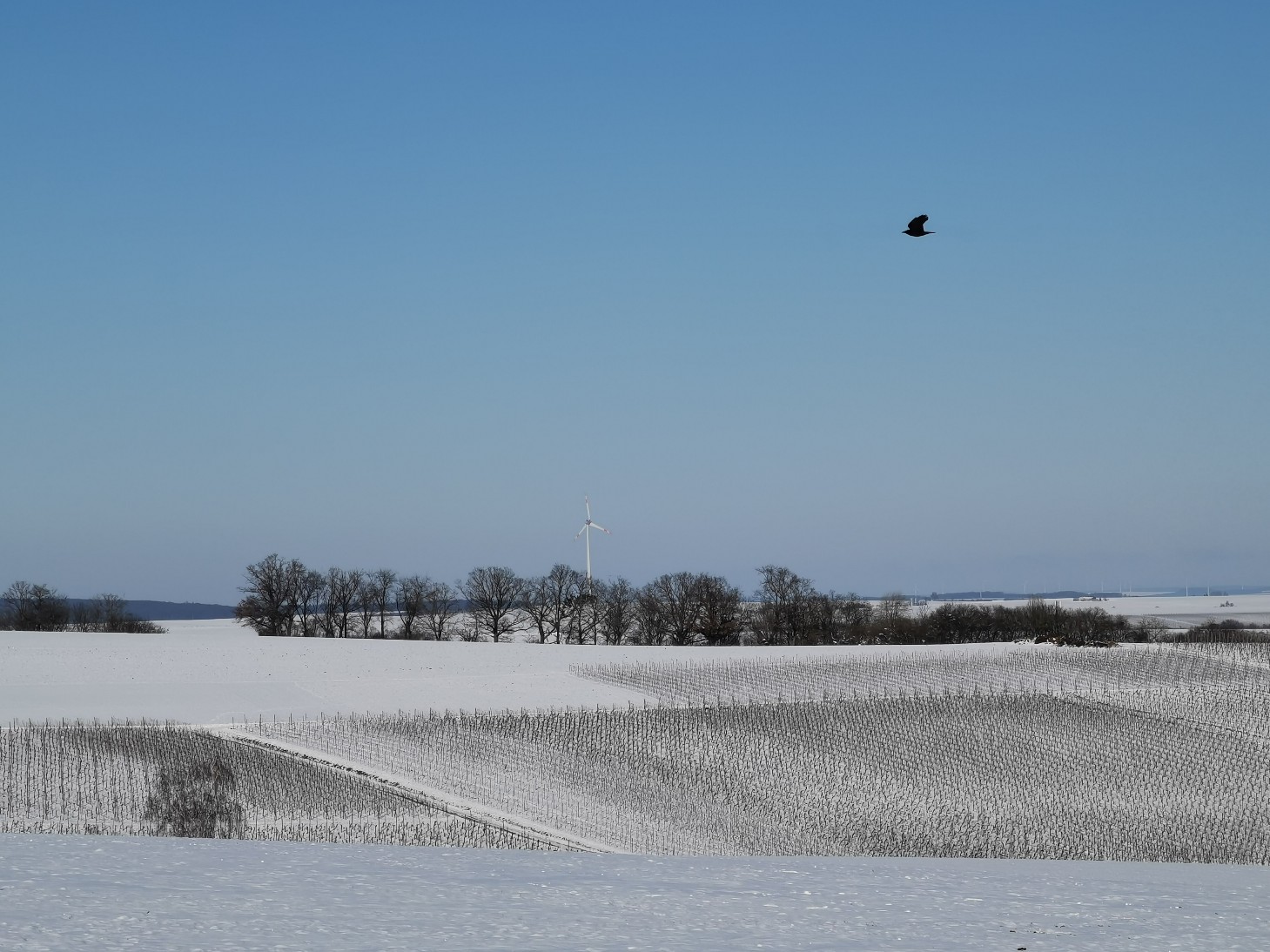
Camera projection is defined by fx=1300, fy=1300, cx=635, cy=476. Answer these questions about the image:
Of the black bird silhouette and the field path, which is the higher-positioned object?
the black bird silhouette

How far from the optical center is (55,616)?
105m

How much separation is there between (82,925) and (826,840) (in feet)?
67.5

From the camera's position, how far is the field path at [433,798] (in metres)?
27.8

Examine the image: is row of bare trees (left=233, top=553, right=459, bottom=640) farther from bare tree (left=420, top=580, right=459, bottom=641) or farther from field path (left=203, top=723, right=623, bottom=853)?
field path (left=203, top=723, right=623, bottom=853)

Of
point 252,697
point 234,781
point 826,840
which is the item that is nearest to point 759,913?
point 826,840

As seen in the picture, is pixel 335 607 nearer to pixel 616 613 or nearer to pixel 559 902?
pixel 616 613

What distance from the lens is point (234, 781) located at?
3102 centimetres

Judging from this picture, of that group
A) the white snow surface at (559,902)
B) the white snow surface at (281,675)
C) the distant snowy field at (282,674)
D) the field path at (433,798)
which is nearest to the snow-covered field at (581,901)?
the white snow surface at (559,902)

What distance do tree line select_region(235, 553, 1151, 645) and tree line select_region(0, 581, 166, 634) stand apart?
8862 millimetres

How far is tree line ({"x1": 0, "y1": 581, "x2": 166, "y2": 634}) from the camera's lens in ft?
332

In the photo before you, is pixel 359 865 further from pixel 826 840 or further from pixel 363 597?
pixel 363 597

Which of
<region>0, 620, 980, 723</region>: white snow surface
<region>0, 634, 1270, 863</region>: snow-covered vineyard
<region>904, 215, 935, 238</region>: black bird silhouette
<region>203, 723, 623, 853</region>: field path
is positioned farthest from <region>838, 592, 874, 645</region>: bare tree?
<region>904, 215, 935, 238</region>: black bird silhouette

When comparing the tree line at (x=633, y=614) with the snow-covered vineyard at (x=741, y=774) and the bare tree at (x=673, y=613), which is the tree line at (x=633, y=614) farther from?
the snow-covered vineyard at (x=741, y=774)

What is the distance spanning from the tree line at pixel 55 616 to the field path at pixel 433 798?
64.3m
